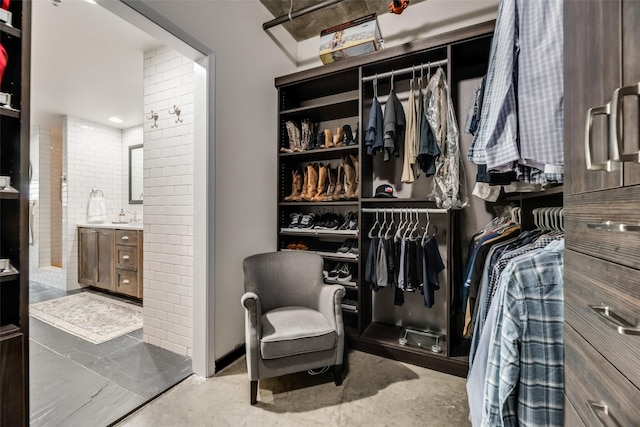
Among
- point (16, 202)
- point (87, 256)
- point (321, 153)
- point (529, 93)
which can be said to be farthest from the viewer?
point (87, 256)

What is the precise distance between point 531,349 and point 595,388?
314mm

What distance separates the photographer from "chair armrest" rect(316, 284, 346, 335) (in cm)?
176

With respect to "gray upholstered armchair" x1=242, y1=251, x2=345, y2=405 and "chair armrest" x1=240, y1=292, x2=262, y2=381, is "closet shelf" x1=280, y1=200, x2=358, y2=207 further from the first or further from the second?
"chair armrest" x1=240, y1=292, x2=262, y2=381

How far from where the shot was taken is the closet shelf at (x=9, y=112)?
1.01 m

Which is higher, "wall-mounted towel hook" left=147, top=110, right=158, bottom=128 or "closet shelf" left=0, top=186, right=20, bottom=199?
"wall-mounted towel hook" left=147, top=110, right=158, bottom=128

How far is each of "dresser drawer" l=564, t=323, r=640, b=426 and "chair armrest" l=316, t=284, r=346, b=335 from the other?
1.21 meters

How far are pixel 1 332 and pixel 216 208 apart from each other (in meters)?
1.13

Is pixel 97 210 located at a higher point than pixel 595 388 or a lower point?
higher

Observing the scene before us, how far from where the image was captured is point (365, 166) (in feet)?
7.41

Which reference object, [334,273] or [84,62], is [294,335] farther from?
[84,62]

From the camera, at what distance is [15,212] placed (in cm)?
108

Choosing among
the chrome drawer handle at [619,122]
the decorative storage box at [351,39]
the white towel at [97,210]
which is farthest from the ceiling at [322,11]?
the white towel at [97,210]

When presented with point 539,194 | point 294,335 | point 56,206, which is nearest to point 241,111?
point 294,335

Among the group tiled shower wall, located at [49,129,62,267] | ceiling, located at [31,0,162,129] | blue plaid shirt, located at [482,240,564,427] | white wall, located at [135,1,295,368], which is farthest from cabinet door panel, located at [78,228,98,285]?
blue plaid shirt, located at [482,240,564,427]
